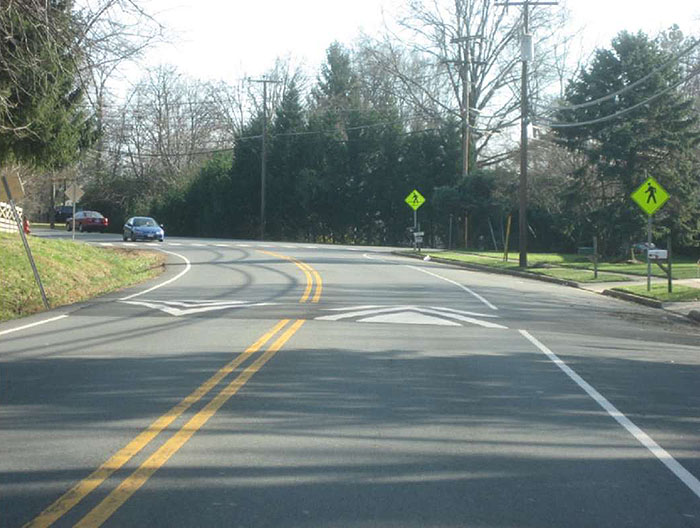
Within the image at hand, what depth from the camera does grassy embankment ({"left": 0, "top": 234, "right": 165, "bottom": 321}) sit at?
20.7m

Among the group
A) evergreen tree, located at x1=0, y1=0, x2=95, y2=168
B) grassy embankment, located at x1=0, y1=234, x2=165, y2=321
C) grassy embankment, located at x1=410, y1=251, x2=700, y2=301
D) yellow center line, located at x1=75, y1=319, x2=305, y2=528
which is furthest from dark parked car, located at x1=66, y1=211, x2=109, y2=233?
yellow center line, located at x1=75, y1=319, x2=305, y2=528

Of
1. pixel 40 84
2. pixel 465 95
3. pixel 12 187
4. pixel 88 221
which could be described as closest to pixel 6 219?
pixel 12 187

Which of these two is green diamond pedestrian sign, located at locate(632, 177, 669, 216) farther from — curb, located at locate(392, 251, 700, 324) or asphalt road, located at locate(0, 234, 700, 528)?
asphalt road, located at locate(0, 234, 700, 528)

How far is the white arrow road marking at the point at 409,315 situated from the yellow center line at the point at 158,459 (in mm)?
5956

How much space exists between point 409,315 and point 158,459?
11.1 meters

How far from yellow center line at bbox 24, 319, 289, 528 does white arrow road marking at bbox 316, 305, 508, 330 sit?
20.2 feet

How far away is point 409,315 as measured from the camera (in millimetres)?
17609

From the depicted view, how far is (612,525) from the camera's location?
561 cm

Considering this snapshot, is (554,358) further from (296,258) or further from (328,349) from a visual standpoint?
(296,258)

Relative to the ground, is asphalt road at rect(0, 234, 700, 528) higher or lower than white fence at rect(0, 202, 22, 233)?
lower

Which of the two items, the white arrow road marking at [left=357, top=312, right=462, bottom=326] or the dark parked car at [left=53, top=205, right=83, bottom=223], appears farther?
the dark parked car at [left=53, top=205, right=83, bottom=223]

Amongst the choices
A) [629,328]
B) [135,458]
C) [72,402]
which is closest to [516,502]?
[135,458]

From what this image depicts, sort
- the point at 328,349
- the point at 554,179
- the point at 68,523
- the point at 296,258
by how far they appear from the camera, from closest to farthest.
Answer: the point at 68,523
the point at 328,349
the point at 296,258
the point at 554,179

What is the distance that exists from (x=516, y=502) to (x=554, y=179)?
48151 mm
